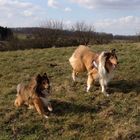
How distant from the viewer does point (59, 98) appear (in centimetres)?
1125

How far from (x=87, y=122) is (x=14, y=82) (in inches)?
166

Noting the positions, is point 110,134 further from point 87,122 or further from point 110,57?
point 110,57

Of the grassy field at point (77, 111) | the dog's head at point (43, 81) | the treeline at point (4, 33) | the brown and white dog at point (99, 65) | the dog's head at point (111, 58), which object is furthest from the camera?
the treeline at point (4, 33)

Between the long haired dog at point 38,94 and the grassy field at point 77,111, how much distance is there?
0.20 meters

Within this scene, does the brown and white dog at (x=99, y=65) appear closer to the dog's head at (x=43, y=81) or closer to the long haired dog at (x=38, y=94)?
the long haired dog at (x=38, y=94)

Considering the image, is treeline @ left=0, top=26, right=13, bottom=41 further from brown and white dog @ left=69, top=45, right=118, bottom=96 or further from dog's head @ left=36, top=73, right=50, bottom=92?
dog's head @ left=36, top=73, right=50, bottom=92

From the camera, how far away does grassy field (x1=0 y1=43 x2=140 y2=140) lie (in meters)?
9.27

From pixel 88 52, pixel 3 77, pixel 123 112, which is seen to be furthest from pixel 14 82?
pixel 123 112

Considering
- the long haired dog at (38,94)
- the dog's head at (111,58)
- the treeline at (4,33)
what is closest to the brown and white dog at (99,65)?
the dog's head at (111,58)

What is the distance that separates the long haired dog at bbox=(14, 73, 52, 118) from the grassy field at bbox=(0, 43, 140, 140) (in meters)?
0.20

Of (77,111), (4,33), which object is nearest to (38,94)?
(77,111)

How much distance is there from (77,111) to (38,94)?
1.13m

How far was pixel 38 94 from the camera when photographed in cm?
1013

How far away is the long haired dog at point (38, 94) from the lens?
9906 mm
